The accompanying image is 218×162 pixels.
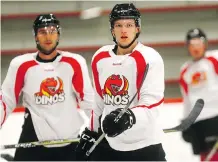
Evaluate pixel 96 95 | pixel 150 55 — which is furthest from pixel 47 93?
pixel 150 55

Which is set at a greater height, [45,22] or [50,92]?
[45,22]

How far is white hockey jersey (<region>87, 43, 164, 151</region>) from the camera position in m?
1.52

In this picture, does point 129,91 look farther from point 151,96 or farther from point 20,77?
point 20,77

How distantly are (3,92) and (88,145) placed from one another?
1.95ft

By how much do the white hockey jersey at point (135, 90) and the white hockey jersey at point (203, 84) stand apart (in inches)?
43.1

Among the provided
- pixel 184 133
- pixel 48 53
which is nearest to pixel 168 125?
pixel 184 133

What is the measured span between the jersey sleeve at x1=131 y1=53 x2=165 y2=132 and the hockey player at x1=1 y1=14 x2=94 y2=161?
0.65 meters

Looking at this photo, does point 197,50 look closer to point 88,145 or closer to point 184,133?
point 184,133

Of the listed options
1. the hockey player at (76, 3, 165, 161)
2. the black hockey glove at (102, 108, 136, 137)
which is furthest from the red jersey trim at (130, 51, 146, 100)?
the black hockey glove at (102, 108, 136, 137)

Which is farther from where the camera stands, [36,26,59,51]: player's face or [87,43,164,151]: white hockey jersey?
[36,26,59,51]: player's face

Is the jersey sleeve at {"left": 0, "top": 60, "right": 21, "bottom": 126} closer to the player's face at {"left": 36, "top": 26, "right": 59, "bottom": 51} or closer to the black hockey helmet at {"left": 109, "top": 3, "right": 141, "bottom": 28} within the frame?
the player's face at {"left": 36, "top": 26, "right": 59, "bottom": 51}

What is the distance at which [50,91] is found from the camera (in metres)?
2.12

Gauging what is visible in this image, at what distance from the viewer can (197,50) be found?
2.82m

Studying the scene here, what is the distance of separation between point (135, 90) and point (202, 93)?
48.2 inches
